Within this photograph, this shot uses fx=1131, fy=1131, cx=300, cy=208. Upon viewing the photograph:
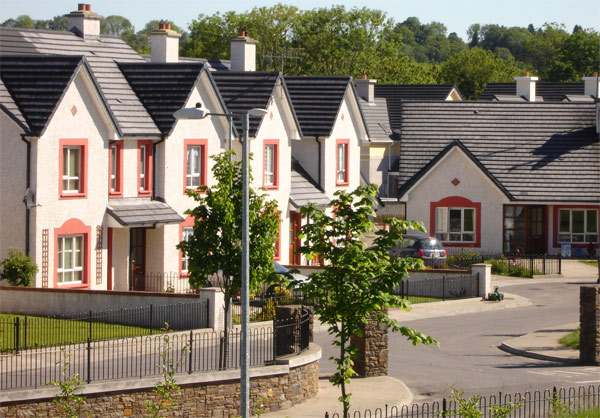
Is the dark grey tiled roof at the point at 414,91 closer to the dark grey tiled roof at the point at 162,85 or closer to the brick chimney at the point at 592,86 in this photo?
the brick chimney at the point at 592,86

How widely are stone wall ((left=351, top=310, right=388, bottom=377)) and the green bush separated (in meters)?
10.6

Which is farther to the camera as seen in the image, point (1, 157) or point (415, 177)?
point (415, 177)

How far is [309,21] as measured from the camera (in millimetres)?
106250

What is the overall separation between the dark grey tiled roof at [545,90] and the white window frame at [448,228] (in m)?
34.4

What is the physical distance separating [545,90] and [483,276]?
51.4 metres

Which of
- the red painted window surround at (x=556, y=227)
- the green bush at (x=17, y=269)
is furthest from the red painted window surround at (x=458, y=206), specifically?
the green bush at (x=17, y=269)

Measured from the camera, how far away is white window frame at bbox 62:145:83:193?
34750 millimetres

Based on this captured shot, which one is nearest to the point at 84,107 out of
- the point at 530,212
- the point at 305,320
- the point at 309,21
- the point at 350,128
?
the point at 305,320

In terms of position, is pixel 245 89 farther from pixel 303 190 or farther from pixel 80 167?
pixel 80 167

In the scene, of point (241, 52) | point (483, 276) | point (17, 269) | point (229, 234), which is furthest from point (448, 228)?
point (229, 234)

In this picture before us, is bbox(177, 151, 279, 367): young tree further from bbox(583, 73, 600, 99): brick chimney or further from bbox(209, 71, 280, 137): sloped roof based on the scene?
bbox(583, 73, 600, 99): brick chimney

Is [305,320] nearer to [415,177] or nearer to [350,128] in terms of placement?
[350,128]

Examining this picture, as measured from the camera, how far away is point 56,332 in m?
28.6

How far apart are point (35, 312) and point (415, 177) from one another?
1031 inches
